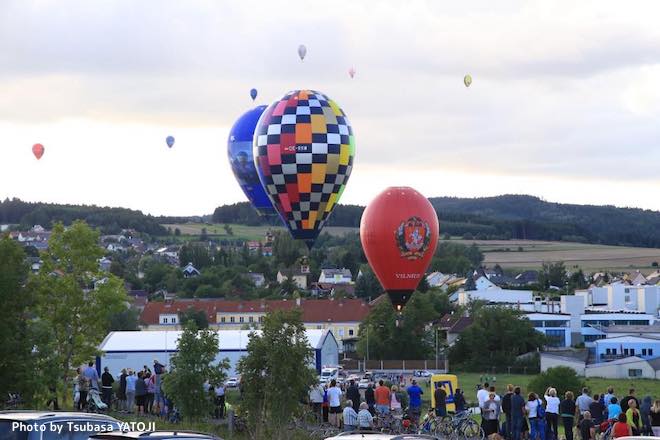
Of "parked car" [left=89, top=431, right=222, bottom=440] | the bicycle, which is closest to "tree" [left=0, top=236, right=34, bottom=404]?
the bicycle

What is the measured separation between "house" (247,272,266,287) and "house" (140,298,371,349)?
37268 mm

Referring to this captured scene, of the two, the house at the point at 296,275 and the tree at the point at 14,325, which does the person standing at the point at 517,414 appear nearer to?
the tree at the point at 14,325

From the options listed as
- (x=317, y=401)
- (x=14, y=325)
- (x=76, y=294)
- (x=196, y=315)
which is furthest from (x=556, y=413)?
(x=196, y=315)

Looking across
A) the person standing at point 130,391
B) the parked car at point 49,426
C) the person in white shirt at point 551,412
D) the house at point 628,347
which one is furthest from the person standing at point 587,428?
the house at point 628,347

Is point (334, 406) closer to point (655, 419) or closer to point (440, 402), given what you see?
point (440, 402)

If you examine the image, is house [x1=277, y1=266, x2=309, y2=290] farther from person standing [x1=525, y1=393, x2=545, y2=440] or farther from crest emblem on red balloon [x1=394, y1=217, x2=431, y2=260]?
person standing [x1=525, y1=393, x2=545, y2=440]

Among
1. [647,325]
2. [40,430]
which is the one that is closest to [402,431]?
[40,430]

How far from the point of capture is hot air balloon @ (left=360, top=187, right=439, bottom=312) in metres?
51.9

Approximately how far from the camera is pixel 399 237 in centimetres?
5200

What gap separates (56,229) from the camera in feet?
158

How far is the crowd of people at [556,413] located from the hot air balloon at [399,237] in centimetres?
2386

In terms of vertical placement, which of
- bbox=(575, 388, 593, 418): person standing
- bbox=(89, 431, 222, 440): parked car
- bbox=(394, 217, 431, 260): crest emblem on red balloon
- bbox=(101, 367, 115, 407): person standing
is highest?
bbox=(394, 217, 431, 260): crest emblem on red balloon

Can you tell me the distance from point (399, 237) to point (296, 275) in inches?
5038

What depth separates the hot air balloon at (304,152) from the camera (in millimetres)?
53031
